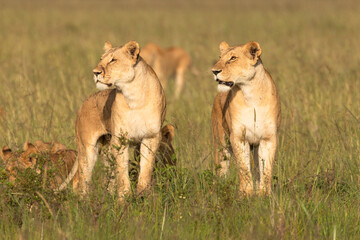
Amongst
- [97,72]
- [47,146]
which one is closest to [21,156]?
[47,146]

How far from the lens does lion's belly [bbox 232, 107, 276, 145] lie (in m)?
5.60

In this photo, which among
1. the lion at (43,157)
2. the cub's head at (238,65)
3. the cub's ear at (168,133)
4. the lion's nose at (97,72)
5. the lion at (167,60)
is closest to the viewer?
the lion at (43,157)

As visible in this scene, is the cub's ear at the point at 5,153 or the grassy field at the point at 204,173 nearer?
the grassy field at the point at 204,173

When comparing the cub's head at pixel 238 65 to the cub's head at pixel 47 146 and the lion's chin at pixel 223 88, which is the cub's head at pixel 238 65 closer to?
the lion's chin at pixel 223 88

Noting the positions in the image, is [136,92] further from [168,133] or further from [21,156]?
[21,156]

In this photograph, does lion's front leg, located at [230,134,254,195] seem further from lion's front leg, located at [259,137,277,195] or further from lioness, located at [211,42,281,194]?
lion's front leg, located at [259,137,277,195]

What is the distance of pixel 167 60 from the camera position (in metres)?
14.1

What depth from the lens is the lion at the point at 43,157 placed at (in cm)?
527

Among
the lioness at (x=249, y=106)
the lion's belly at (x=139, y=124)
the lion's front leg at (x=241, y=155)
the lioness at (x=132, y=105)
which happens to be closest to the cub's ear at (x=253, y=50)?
the lioness at (x=249, y=106)

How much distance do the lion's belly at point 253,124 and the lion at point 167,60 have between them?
724 cm

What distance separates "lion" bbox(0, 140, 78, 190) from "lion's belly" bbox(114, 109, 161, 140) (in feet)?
1.95

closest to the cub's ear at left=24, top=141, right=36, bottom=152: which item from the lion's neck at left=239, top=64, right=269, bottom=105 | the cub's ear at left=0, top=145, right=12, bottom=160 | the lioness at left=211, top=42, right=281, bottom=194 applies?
the cub's ear at left=0, top=145, right=12, bottom=160

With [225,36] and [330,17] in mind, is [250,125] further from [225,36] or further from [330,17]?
[330,17]

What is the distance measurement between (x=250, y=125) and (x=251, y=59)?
0.56 meters
